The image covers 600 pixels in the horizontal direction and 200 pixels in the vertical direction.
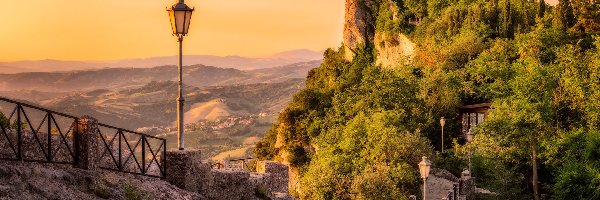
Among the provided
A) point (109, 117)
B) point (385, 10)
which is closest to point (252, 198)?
point (385, 10)

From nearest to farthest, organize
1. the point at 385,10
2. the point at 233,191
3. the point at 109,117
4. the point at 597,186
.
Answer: the point at 233,191, the point at 597,186, the point at 385,10, the point at 109,117

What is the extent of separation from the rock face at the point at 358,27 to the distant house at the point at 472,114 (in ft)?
115

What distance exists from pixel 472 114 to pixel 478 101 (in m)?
2.23

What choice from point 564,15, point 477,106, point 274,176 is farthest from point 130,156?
point 564,15

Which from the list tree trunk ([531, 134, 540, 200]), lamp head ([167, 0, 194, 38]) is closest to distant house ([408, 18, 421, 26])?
tree trunk ([531, 134, 540, 200])

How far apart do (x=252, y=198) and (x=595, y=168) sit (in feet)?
132

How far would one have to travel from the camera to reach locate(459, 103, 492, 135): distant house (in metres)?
63.8

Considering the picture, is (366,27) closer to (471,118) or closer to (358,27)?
(358,27)

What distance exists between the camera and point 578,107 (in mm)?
59906

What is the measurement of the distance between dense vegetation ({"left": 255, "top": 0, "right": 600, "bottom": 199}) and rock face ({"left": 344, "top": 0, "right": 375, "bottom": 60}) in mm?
11206

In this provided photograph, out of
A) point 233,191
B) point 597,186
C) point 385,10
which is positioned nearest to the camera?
point 233,191

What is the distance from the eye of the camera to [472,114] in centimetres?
6544

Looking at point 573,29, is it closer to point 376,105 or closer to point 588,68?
point 588,68

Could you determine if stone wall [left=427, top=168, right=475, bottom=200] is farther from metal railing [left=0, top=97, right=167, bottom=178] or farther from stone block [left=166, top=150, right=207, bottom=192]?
metal railing [left=0, top=97, right=167, bottom=178]
